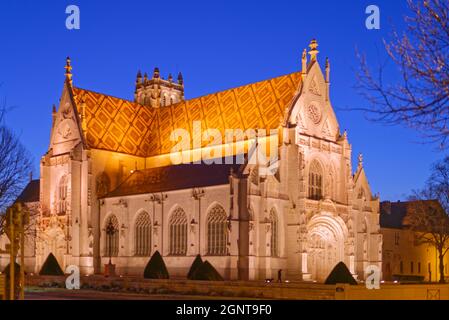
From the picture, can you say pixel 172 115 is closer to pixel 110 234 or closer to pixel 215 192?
pixel 110 234

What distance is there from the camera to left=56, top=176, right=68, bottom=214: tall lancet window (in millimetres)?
63531

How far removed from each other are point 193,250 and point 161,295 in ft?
62.7

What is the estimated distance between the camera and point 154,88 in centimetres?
8525

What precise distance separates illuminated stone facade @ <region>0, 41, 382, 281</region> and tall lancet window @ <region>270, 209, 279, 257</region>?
78mm

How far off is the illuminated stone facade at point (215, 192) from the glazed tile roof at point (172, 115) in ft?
0.39

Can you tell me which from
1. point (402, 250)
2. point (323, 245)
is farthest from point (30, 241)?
point (402, 250)

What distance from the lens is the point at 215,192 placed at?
52.7 metres

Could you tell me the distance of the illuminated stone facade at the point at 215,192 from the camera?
5212cm

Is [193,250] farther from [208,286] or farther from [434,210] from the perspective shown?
[434,210]

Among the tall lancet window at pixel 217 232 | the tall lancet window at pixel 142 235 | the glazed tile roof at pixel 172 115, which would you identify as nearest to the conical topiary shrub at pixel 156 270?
the tall lancet window at pixel 217 232

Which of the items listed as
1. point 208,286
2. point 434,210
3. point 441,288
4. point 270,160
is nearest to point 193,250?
point 270,160

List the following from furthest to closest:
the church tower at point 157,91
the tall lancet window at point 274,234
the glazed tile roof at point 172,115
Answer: the church tower at point 157,91 < the glazed tile roof at point 172,115 < the tall lancet window at point 274,234

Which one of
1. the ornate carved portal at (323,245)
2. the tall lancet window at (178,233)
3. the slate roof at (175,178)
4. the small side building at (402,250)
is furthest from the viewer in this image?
the small side building at (402,250)

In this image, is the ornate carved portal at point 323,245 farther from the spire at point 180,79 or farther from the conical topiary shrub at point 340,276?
the spire at point 180,79
